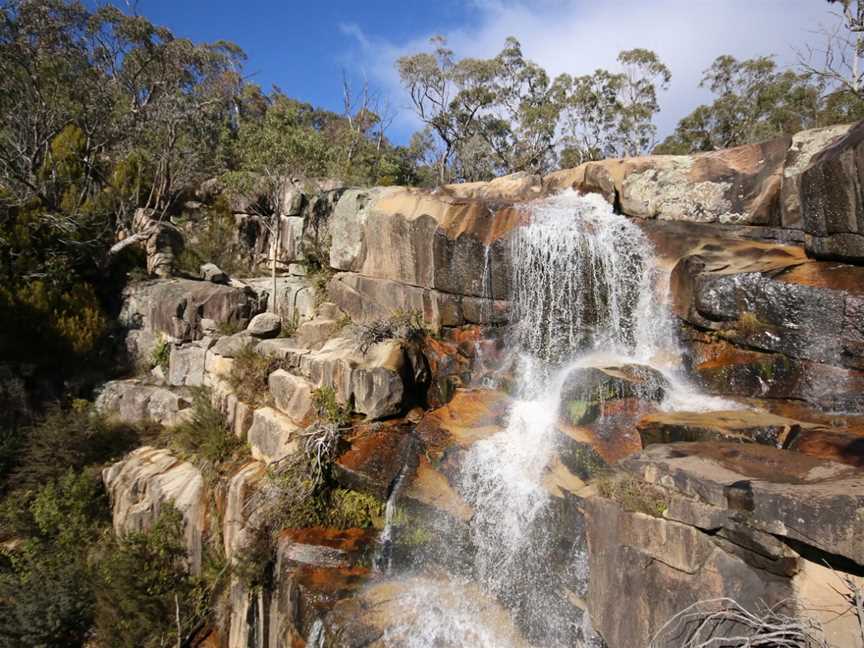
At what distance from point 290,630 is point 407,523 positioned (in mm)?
1745

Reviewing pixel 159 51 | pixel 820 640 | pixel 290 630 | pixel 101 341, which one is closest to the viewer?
pixel 820 640

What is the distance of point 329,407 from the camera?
7.79 meters

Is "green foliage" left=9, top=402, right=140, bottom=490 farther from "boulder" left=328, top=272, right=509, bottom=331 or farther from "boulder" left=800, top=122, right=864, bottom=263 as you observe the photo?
"boulder" left=800, top=122, right=864, bottom=263

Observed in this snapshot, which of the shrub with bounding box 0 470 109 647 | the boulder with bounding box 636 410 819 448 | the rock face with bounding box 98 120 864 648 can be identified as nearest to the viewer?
the rock face with bounding box 98 120 864 648

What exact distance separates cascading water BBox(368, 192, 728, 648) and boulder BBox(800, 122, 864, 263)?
2.27 metres

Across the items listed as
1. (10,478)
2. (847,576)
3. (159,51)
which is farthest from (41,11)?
(847,576)

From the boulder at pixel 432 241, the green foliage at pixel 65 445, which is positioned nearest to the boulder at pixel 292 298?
the boulder at pixel 432 241

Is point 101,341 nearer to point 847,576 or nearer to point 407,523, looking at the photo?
point 407,523

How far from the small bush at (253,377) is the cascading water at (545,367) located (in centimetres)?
443

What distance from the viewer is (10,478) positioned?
1016cm

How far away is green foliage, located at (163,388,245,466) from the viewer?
348 inches

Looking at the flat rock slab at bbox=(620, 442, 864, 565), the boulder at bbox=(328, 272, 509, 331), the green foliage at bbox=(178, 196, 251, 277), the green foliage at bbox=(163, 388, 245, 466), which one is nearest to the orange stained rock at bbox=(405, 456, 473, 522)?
the flat rock slab at bbox=(620, 442, 864, 565)

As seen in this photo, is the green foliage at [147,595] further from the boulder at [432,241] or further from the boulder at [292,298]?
the boulder at [432,241]

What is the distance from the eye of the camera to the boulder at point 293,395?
26.7 ft
